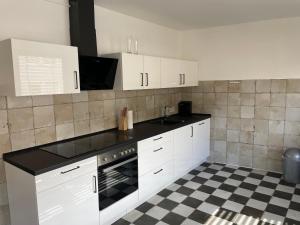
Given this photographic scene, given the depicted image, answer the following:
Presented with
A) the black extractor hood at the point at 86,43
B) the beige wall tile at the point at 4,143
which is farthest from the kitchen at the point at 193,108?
the black extractor hood at the point at 86,43

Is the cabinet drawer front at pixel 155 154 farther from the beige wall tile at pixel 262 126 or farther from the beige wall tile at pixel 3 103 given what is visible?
the beige wall tile at pixel 262 126

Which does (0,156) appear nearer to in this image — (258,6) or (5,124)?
(5,124)

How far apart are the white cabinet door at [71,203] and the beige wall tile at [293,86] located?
2898mm

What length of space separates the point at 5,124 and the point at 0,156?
10.7 inches

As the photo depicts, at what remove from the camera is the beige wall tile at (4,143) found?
1.99 m

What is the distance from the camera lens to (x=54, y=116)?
7.70 feet

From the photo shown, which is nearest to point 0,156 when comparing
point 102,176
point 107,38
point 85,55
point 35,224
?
point 35,224

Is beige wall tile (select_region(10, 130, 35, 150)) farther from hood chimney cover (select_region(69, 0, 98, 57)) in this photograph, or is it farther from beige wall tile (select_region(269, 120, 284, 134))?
beige wall tile (select_region(269, 120, 284, 134))

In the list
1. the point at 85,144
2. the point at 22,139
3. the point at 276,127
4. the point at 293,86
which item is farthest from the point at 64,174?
the point at 293,86

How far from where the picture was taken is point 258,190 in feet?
9.93

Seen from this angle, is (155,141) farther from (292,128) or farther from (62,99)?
(292,128)

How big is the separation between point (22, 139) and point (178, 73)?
2308 millimetres

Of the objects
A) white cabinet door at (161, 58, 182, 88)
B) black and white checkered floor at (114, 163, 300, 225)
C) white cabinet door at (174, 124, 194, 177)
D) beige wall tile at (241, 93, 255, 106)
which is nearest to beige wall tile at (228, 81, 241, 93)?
beige wall tile at (241, 93, 255, 106)

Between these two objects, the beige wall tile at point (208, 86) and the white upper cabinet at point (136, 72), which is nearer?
the white upper cabinet at point (136, 72)
